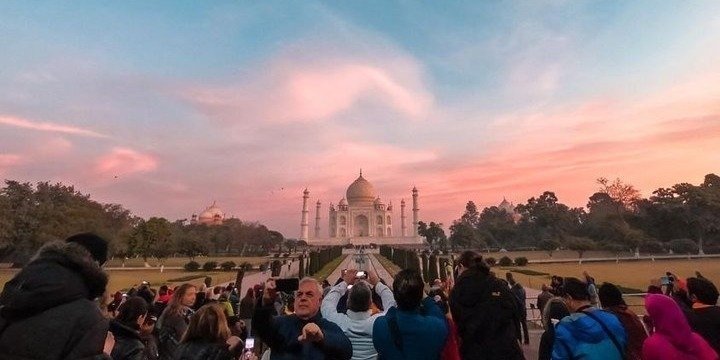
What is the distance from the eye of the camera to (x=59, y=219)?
39906 mm

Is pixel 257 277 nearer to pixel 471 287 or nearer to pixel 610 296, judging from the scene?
pixel 471 287

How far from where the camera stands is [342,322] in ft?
9.97

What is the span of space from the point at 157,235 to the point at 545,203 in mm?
64189

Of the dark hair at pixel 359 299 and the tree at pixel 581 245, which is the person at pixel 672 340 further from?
the tree at pixel 581 245

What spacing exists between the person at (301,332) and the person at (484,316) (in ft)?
4.91

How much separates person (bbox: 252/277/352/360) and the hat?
0.94 meters

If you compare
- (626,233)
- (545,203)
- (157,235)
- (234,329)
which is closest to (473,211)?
(545,203)

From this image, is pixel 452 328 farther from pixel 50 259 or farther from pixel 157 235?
pixel 157 235

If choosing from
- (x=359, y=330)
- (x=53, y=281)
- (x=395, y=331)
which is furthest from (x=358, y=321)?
(x=53, y=281)

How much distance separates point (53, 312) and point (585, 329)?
3.04m

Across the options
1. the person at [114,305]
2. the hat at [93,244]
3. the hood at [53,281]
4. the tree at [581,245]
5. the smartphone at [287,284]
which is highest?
the tree at [581,245]

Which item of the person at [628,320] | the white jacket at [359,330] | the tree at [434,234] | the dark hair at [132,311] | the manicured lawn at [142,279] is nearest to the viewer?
the white jacket at [359,330]

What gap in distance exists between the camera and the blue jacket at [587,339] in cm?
273

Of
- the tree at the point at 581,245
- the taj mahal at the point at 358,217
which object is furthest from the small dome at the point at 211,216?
the tree at the point at 581,245
